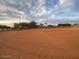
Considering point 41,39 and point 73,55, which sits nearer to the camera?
point 73,55

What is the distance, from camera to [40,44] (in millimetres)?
2750

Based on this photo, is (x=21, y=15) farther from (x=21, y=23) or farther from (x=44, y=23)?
(x=44, y=23)

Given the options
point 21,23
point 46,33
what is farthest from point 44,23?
point 21,23

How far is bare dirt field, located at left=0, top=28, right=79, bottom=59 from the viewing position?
8.41ft

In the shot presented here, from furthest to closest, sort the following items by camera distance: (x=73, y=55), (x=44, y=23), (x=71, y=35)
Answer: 1. (x=44, y=23)
2. (x=71, y=35)
3. (x=73, y=55)

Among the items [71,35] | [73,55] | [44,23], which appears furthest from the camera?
[44,23]

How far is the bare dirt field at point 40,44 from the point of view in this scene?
2.56 meters

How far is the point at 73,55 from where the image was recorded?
2461 mm

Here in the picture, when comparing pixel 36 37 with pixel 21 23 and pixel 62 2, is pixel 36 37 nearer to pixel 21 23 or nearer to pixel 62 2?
pixel 21 23

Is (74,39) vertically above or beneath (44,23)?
beneath

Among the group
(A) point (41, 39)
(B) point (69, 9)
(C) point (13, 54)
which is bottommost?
(C) point (13, 54)

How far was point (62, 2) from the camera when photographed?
2699 millimetres

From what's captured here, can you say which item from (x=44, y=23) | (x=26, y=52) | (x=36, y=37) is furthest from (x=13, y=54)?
(x=44, y=23)

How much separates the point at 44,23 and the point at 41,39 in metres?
0.22
